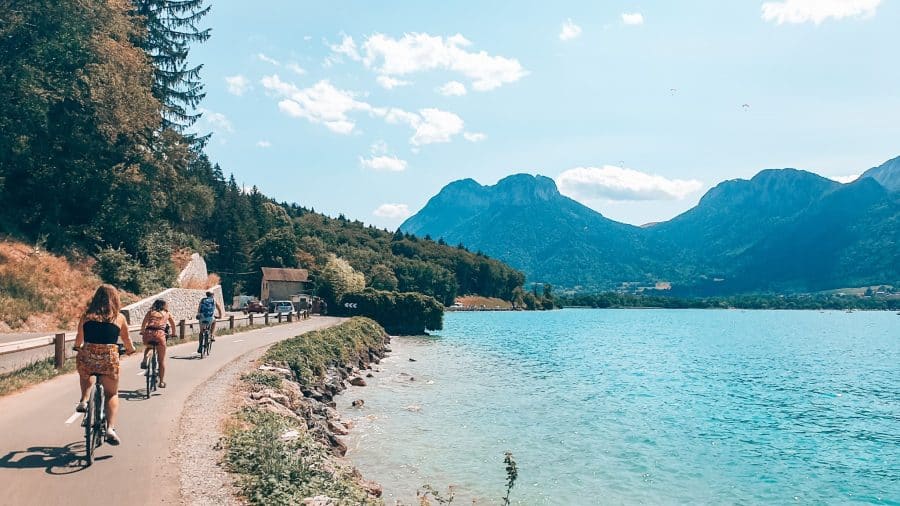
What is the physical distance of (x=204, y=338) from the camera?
23.6 meters

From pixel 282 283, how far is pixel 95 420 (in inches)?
3260

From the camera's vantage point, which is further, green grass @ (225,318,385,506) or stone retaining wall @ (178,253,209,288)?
stone retaining wall @ (178,253,209,288)

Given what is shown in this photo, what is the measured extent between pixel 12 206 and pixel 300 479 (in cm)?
3622

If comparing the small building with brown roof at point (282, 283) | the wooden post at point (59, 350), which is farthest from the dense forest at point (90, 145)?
the small building with brown roof at point (282, 283)

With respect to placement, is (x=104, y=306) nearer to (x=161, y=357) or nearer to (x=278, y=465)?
(x=278, y=465)

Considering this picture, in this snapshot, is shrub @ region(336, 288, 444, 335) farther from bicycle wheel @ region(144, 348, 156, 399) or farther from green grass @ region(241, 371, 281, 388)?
bicycle wheel @ region(144, 348, 156, 399)

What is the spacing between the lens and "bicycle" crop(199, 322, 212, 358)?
23372mm

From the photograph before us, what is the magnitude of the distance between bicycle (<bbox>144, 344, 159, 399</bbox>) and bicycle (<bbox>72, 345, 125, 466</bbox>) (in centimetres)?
522

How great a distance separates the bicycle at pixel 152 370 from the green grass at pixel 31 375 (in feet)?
10.5

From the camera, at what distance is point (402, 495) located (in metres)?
14.5

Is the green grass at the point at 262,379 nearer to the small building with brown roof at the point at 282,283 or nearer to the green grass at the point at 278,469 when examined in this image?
the green grass at the point at 278,469

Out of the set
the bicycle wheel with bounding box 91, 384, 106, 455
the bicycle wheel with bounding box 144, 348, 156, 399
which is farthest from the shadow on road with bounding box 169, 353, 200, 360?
the bicycle wheel with bounding box 91, 384, 106, 455

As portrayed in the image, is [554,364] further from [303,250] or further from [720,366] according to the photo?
[303,250]

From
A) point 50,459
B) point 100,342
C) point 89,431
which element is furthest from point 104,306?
point 50,459
